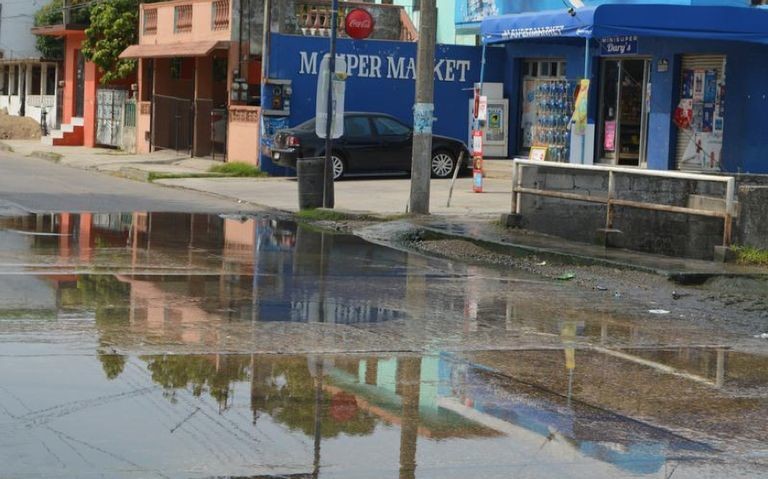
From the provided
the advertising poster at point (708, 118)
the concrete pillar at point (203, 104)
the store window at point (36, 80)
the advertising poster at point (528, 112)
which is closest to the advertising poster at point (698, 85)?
the advertising poster at point (708, 118)

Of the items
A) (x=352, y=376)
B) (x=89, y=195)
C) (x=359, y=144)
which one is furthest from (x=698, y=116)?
(x=352, y=376)

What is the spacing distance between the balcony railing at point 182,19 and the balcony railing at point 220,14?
1.86m

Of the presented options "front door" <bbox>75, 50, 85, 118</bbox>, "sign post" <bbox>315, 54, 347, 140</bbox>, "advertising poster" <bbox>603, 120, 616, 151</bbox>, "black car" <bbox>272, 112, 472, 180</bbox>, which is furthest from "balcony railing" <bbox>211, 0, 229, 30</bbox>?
"front door" <bbox>75, 50, 85, 118</bbox>

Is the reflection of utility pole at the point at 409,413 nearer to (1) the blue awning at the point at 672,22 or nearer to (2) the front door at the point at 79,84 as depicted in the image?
(1) the blue awning at the point at 672,22

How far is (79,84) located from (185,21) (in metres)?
11.9

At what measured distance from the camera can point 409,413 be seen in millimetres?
7547

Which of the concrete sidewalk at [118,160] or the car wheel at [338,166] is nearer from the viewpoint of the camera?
the car wheel at [338,166]

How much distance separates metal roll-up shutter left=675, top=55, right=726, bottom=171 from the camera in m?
25.6

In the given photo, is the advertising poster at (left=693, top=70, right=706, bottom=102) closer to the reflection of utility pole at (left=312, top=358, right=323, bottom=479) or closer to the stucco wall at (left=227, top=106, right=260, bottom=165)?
the stucco wall at (left=227, top=106, right=260, bottom=165)

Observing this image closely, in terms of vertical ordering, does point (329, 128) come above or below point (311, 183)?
above

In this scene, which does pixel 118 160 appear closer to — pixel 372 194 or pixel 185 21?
pixel 185 21

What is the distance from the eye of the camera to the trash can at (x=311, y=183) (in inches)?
834

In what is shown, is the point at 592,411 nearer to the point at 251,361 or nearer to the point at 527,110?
the point at 251,361

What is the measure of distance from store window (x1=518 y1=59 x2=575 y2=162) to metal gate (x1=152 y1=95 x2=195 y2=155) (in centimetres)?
1112
